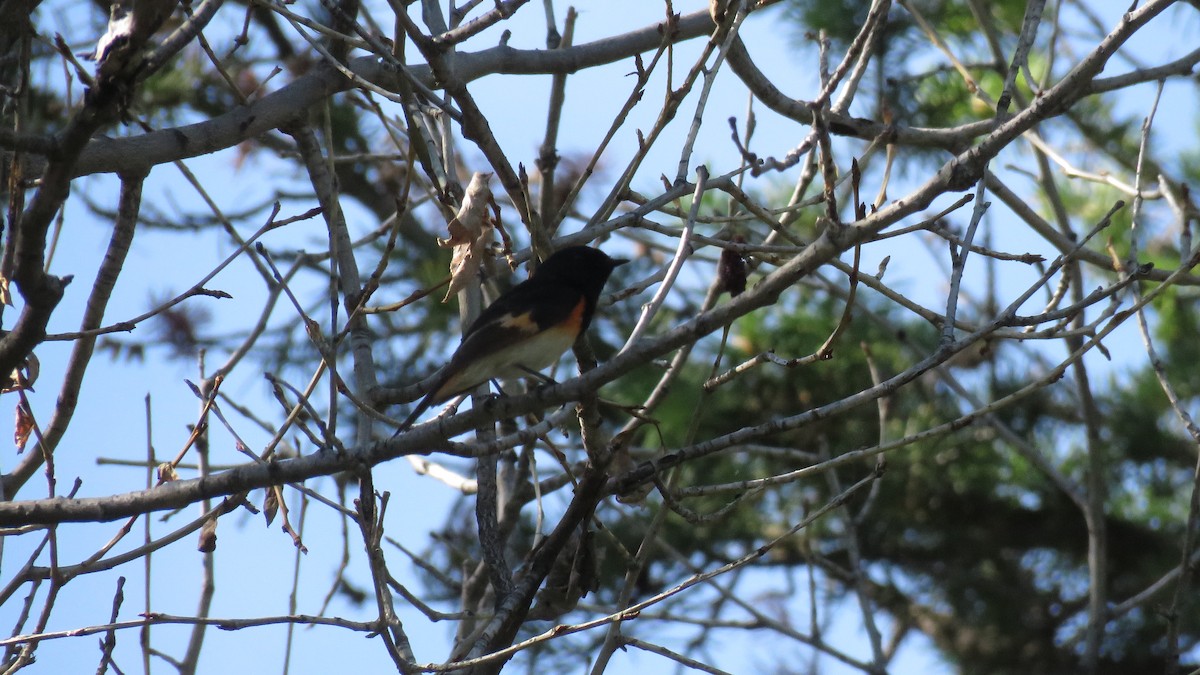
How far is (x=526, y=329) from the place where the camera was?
12.3 feet

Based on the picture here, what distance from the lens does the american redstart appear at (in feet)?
11.7

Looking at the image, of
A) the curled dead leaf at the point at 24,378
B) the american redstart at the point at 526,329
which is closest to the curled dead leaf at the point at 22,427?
the curled dead leaf at the point at 24,378

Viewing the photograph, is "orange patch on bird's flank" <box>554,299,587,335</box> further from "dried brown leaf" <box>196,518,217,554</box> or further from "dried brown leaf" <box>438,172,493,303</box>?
"dried brown leaf" <box>196,518,217,554</box>

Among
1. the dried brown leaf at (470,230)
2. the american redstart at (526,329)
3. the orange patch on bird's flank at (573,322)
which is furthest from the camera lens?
the orange patch on bird's flank at (573,322)

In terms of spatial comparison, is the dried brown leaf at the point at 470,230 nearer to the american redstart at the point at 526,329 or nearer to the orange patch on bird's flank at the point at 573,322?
the american redstart at the point at 526,329

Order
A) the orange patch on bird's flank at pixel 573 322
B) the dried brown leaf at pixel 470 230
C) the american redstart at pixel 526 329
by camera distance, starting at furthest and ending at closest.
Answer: the orange patch on bird's flank at pixel 573 322 → the american redstart at pixel 526 329 → the dried brown leaf at pixel 470 230

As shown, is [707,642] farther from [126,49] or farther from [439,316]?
[126,49]

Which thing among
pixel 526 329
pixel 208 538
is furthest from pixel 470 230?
pixel 208 538

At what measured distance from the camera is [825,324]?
19.8ft

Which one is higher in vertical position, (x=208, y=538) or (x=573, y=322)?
(x=573, y=322)

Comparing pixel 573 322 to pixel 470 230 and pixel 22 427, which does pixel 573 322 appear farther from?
pixel 22 427

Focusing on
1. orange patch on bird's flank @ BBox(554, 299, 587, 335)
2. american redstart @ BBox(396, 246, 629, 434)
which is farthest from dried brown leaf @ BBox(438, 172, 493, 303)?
orange patch on bird's flank @ BBox(554, 299, 587, 335)

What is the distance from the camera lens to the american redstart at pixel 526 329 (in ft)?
11.7

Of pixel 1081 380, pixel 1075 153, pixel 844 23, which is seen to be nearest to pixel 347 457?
pixel 1081 380
